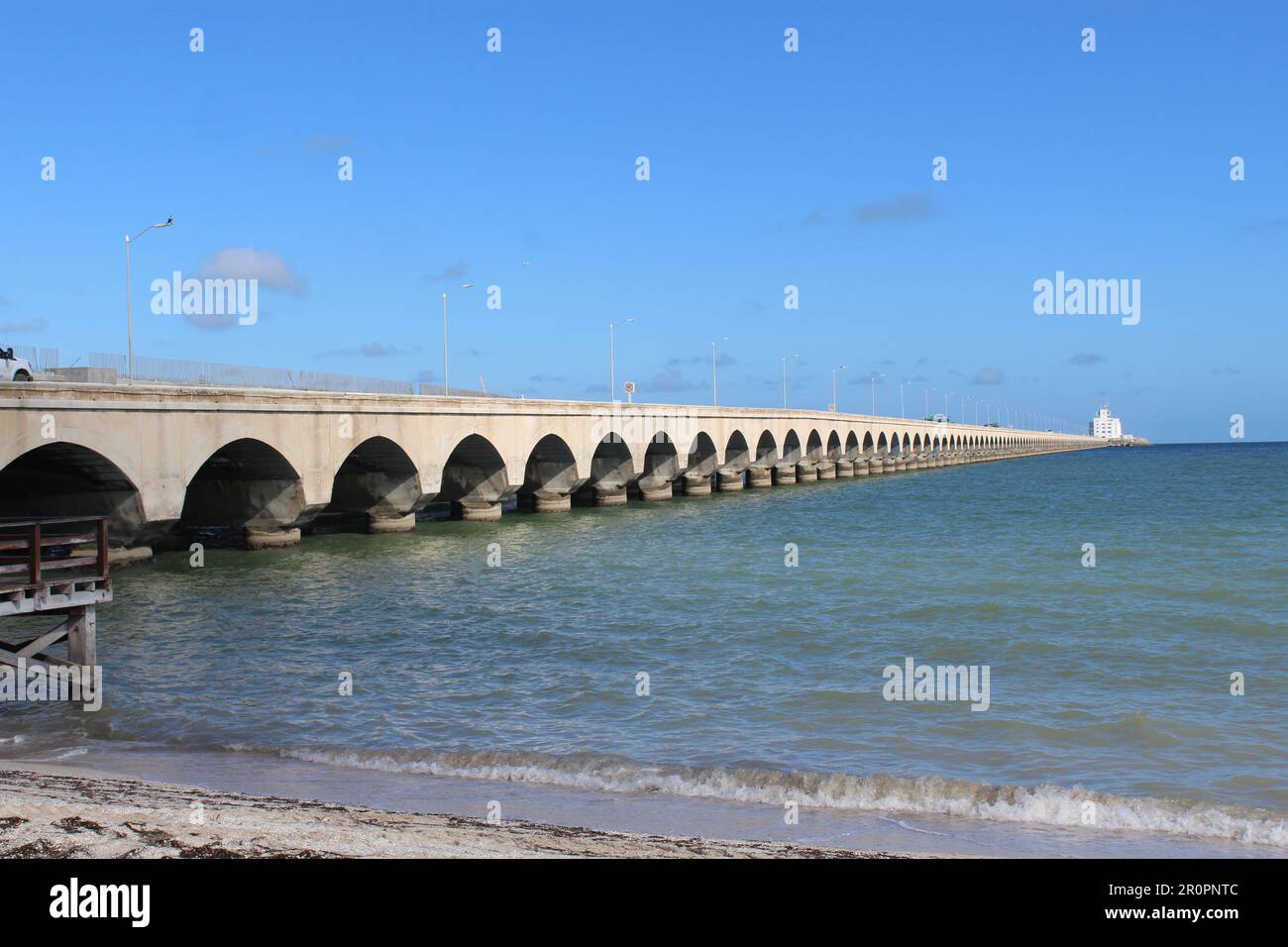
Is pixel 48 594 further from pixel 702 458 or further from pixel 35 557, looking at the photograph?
pixel 702 458

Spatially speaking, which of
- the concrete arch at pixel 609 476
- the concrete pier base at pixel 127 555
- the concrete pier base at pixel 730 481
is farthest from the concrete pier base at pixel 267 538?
the concrete pier base at pixel 730 481

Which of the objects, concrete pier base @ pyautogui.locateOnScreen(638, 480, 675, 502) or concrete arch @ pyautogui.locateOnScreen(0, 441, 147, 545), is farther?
concrete pier base @ pyautogui.locateOnScreen(638, 480, 675, 502)

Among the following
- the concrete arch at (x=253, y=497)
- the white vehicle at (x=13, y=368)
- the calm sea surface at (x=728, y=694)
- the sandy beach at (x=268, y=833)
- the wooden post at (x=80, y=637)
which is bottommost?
the calm sea surface at (x=728, y=694)

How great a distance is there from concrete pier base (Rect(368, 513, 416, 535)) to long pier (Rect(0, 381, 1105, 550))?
0.16 feet

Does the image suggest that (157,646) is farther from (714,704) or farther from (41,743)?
(714,704)

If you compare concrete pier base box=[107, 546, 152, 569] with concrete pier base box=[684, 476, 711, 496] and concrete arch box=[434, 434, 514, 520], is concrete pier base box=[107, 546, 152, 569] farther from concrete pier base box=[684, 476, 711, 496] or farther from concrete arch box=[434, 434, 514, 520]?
concrete pier base box=[684, 476, 711, 496]

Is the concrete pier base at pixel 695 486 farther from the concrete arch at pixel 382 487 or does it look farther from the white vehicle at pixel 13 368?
the white vehicle at pixel 13 368

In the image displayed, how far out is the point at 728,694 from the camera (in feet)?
47.7

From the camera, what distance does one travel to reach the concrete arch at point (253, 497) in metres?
34.5

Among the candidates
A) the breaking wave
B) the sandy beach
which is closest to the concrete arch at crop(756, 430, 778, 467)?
the breaking wave

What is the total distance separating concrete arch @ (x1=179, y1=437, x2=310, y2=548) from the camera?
34.5m

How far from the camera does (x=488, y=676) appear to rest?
1602 cm

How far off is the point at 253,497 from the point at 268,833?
29.6 m

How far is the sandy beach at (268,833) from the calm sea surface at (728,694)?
37.4 inches
